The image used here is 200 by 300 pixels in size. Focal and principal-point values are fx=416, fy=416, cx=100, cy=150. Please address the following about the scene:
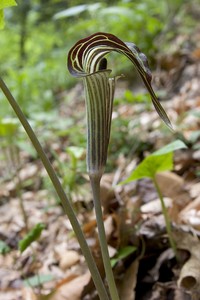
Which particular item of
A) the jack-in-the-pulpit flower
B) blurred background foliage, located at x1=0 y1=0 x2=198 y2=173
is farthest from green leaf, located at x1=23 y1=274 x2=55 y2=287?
blurred background foliage, located at x1=0 y1=0 x2=198 y2=173

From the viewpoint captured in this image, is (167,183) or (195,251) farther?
(167,183)

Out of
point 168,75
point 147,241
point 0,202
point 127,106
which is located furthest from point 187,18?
point 147,241

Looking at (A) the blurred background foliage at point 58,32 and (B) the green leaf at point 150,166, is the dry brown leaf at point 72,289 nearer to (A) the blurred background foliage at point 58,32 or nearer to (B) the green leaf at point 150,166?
(B) the green leaf at point 150,166

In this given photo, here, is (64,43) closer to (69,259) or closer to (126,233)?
(69,259)

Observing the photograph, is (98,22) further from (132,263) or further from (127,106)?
(132,263)

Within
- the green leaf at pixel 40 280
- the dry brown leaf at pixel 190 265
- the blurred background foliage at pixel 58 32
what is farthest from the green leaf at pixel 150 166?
the blurred background foliage at pixel 58 32
